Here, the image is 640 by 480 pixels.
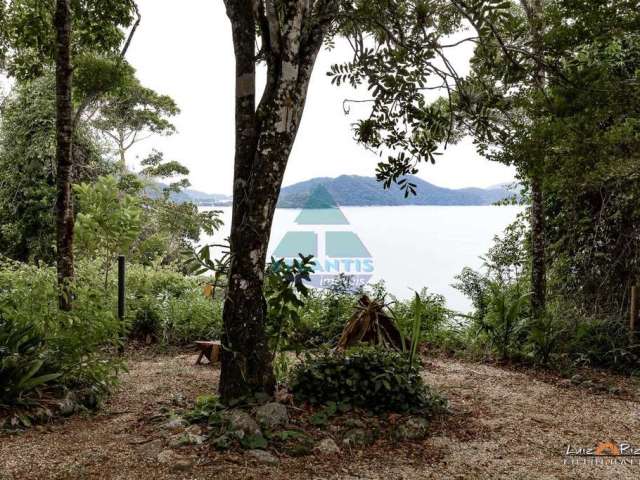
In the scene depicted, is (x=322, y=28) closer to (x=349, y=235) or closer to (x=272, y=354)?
(x=272, y=354)

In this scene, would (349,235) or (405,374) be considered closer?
(405,374)

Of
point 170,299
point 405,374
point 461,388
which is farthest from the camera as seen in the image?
point 170,299

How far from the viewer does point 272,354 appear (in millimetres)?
3664

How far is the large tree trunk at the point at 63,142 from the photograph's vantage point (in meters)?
4.38

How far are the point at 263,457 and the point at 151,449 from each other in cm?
64

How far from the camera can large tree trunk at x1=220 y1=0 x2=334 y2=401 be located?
11.2 ft

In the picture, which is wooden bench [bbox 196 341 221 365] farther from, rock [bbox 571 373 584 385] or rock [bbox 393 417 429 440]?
rock [bbox 571 373 584 385]

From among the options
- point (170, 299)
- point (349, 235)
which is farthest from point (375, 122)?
point (349, 235)

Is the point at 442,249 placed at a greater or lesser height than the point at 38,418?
greater

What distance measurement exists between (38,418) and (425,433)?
8.30 ft

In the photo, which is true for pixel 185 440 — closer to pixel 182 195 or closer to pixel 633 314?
pixel 633 314

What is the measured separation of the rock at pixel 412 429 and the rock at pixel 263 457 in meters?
0.85

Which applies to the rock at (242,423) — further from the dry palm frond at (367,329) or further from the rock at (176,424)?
the dry palm frond at (367,329)

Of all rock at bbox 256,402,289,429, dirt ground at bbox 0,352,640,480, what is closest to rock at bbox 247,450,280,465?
dirt ground at bbox 0,352,640,480
